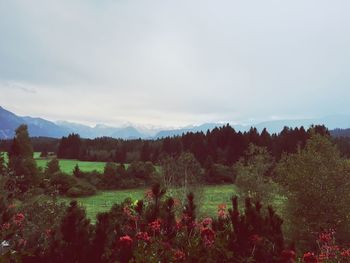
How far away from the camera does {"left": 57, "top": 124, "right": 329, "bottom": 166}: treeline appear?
366 feet

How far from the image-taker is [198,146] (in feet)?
386

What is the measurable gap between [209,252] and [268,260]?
3.38ft

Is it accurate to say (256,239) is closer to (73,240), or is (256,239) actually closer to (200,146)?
(73,240)

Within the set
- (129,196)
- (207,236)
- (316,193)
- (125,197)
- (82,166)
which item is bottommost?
(125,197)

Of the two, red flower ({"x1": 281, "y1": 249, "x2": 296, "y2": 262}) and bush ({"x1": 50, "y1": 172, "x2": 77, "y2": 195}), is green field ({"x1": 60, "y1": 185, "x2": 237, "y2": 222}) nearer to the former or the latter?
bush ({"x1": 50, "y1": 172, "x2": 77, "y2": 195})

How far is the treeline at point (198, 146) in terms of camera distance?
366 feet

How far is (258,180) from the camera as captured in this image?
4834 cm

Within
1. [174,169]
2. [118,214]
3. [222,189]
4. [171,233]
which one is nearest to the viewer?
[171,233]

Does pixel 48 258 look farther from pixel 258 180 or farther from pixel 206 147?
pixel 206 147

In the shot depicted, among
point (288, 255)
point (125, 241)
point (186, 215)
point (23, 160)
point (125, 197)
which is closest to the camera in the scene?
point (125, 241)

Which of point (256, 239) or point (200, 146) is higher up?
point (200, 146)

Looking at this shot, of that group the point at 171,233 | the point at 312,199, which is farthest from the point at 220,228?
the point at 312,199

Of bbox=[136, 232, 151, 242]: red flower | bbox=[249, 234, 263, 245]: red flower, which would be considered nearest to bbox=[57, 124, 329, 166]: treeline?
bbox=[136, 232, 151, 242]: red flower

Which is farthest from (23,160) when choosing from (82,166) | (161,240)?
(161,240)
